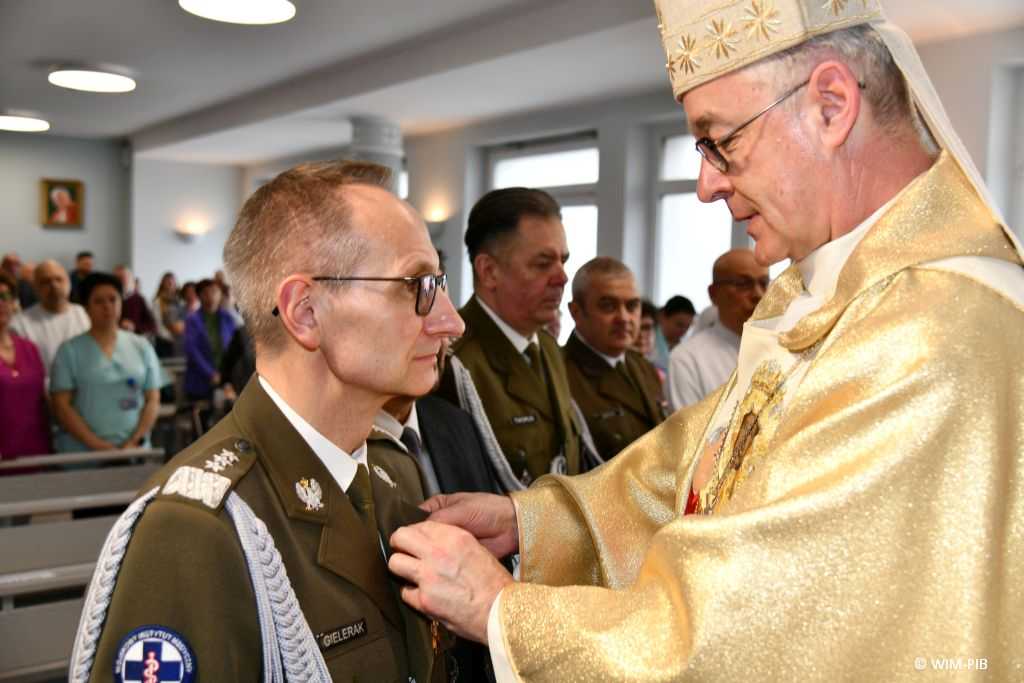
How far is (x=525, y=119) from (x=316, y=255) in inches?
354

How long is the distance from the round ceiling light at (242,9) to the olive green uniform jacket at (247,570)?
15.7 ft

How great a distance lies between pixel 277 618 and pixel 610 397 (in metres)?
2.62

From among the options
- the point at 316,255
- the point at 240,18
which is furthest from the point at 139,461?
the point at 316,255

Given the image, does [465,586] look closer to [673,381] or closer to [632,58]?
[673,381]

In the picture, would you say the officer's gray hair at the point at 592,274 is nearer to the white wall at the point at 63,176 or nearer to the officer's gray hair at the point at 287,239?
the officer's gray hair at the point at 287,239

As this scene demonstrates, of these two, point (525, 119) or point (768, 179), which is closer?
point (768, 179)

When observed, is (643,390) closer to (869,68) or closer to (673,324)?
(869,68)

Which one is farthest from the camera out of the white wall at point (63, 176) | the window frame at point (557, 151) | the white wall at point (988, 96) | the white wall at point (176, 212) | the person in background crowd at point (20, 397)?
the white wall at point (176, 212)

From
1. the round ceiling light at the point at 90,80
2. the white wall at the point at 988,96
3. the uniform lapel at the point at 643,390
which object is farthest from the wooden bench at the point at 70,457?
the white wall at the point at 988,96

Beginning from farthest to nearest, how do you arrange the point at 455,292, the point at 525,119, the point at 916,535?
the point at 455,292 → the point at 525,119 → the point at 916,535

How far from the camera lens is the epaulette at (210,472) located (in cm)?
120

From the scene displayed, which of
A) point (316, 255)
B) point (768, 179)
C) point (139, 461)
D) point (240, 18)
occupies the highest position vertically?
point (240, 18)

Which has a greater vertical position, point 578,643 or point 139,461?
point 578,643

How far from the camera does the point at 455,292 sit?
11.6m
